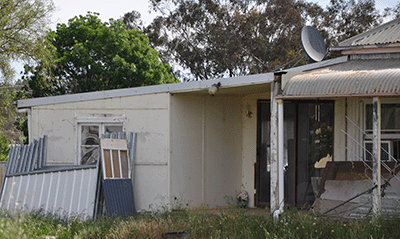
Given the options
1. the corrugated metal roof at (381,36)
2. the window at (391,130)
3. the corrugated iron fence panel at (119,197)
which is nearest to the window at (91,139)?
the corrugated iron fence panel at (119,197)

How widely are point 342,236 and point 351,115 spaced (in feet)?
11.8

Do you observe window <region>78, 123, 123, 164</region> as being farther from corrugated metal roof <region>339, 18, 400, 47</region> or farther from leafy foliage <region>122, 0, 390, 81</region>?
leafy foliage <region>122, 0, 390, 81</region>

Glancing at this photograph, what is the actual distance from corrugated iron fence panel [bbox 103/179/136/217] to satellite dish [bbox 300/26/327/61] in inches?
170

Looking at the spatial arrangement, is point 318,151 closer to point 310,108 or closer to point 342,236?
point 310,108

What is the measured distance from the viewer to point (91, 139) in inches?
403

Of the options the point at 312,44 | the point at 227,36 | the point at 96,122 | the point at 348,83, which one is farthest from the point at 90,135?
the point at 227,36

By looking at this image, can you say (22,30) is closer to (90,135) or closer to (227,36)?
(90,135)

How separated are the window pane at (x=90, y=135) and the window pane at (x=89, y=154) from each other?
10 centimetres

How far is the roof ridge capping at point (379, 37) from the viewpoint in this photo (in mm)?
9317

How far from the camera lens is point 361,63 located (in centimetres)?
912

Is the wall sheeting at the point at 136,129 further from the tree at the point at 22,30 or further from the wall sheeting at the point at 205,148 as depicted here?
the tree at the point at 22,30

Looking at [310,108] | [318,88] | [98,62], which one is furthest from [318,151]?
[98,62]

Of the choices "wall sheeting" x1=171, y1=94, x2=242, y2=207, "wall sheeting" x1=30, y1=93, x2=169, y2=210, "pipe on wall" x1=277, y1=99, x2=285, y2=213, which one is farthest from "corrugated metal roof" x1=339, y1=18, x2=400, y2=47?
"wall sheeting" x1=30, y1=93, x2=169, y2=210

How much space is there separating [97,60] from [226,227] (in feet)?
57.5
